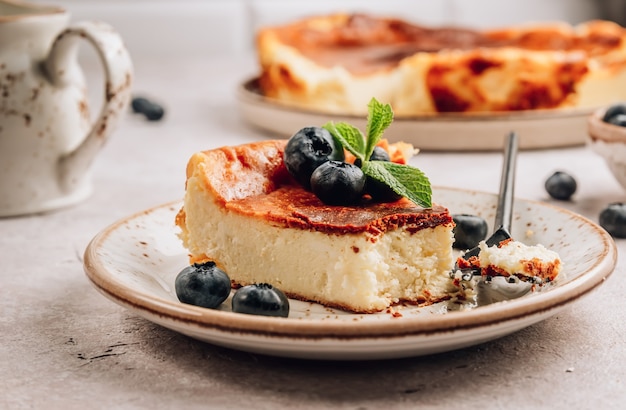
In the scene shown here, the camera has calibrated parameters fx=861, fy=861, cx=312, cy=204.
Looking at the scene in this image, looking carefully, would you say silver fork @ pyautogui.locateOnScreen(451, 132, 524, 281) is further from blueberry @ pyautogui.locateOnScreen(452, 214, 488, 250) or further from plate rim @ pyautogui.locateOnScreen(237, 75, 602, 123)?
plate rim @ pyautogui.locateOnScreen(237, 75, 602, 123)

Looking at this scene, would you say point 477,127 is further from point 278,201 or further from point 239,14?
point 239,14

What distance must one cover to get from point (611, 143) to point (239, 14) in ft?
11.7

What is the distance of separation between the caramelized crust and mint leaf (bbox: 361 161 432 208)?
0.02 meters

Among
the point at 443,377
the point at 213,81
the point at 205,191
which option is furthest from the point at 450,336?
the point at 213,81

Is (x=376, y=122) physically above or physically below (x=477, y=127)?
above

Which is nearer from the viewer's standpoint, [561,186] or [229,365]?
[229,365]

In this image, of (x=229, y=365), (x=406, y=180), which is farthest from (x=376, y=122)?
(x=229, y=365)

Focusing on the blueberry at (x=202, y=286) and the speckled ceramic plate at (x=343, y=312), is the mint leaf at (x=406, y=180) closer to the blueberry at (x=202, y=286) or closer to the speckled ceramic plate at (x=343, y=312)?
the speckled ceramic plate at (x=343, y=312)

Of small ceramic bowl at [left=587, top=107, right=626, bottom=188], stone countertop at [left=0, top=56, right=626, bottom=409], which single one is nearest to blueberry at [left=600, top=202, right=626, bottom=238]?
stone countertop at [left=0, top=56, right=626, bottom=409]

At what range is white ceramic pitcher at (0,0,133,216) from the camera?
6.07ft

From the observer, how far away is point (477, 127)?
2484 mm

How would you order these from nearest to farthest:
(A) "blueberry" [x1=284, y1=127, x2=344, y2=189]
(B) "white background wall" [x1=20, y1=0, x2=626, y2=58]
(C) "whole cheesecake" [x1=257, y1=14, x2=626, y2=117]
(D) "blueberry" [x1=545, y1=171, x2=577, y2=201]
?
(A) "blueberry" [x1=284, y1=127, x2=344, y2=189]
(D) "blueberry" [x1=545, y1=171, x2=577, y2=201]
(C) "whole cheesecake" [x1=257, y1=14, x2=626, y2=117]
(B) "white background wall" [x1=20, y1=0, x2=626, y2=58]

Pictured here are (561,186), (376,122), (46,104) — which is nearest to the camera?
(376,122)

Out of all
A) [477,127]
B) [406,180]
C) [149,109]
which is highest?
[406,180]
